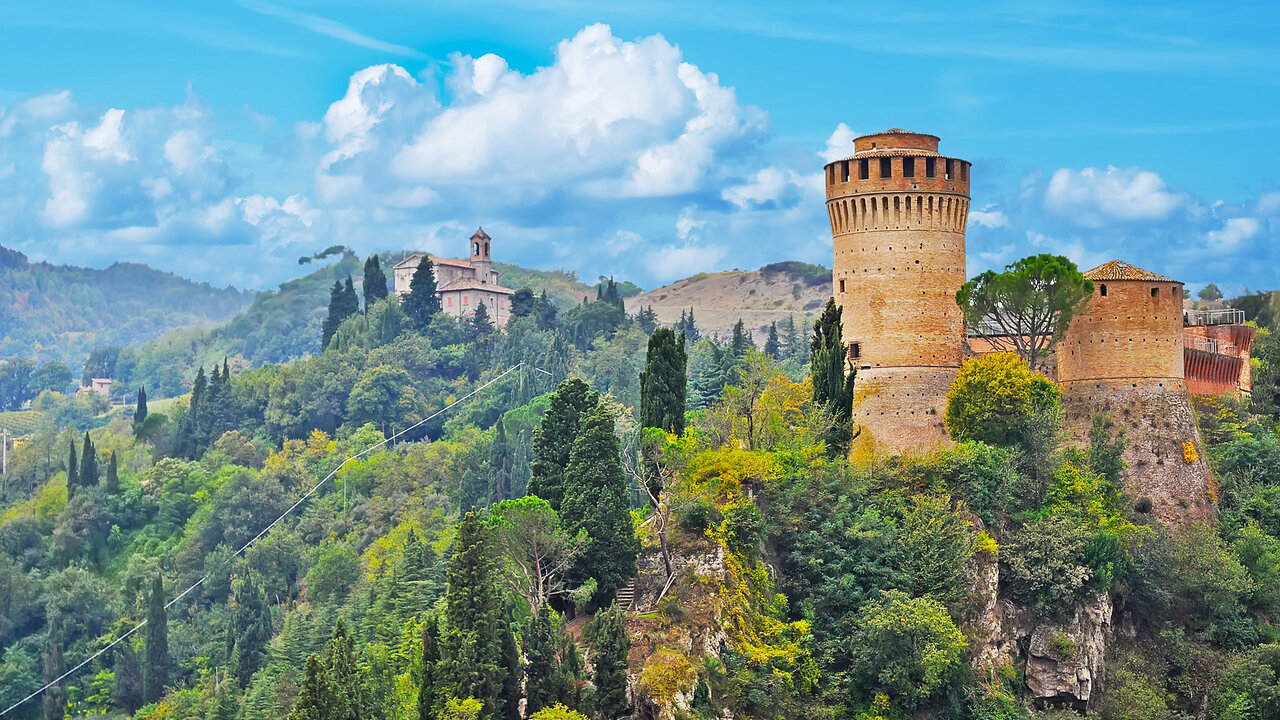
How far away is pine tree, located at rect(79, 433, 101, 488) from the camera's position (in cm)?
10625

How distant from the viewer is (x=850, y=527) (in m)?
46.4

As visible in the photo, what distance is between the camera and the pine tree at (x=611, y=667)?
37656mm

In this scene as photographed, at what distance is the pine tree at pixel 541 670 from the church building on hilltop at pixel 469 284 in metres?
91.8

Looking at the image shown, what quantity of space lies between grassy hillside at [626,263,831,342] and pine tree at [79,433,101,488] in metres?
73.8

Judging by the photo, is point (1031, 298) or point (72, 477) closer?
point (1031, 298)

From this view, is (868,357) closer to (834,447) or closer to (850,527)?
(834,447)

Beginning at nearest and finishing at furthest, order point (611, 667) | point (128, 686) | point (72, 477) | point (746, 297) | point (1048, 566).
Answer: point (611, 667) → point (1048, 566) → point (128, 686) → point (72, 477) → point (746, 297)

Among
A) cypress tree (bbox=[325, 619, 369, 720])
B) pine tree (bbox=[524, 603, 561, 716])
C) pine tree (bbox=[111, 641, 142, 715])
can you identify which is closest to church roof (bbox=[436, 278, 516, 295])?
pine tree (bbox=[111, 641, 142, 715])

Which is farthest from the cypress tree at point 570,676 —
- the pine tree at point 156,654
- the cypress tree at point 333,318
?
the cypress tree at point 333,318

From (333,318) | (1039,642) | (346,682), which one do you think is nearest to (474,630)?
(346,682)

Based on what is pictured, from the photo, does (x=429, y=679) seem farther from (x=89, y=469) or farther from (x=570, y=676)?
(x=89, y=469)

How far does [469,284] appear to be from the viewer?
13375 cm

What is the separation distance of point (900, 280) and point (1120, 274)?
22.7 ft

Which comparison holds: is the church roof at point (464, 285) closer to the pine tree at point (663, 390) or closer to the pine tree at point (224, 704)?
the pine tree at point (224, 704)
